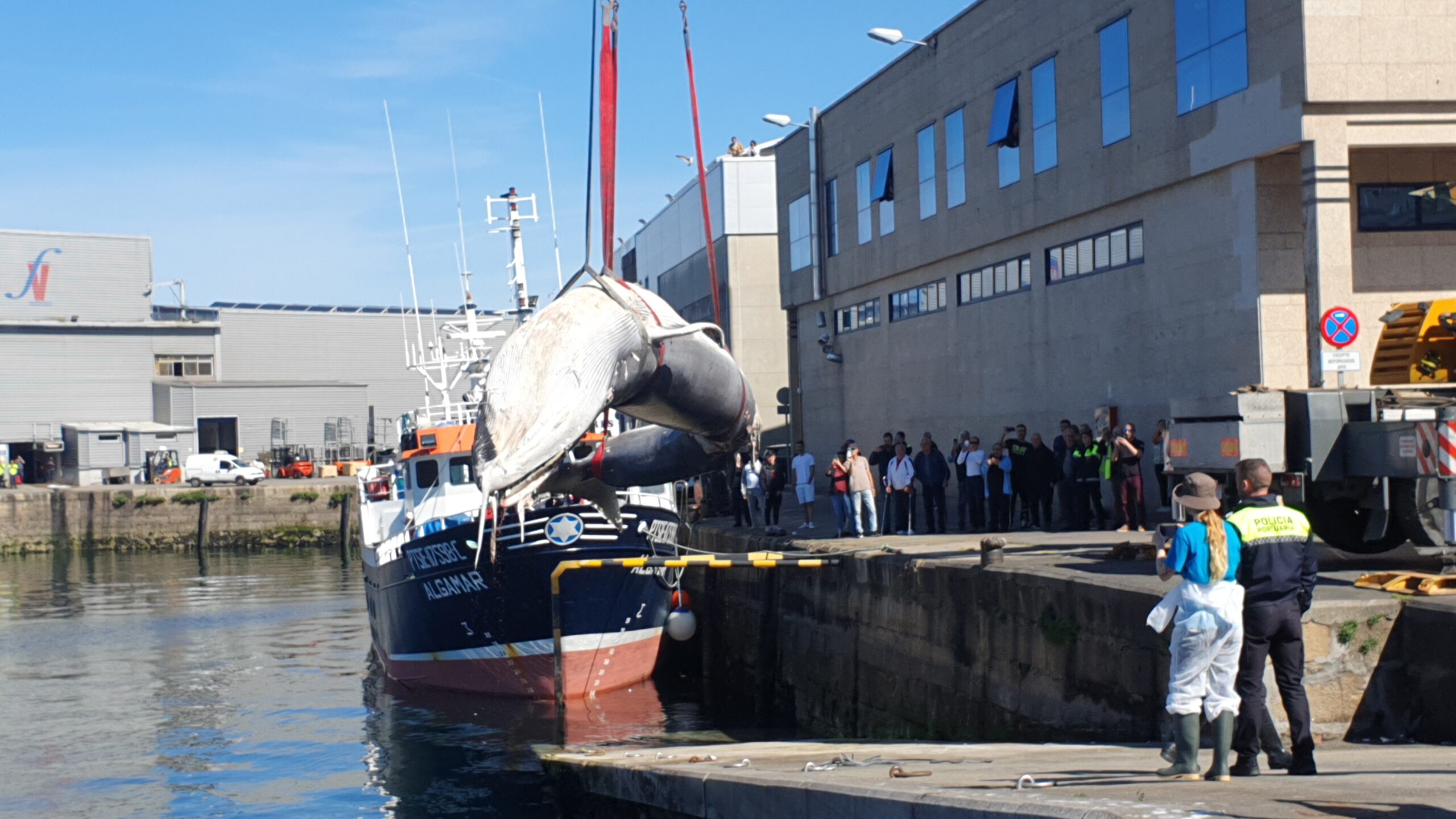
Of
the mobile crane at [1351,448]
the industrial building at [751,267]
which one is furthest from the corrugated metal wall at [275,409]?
the mobile crane at [1351,448]

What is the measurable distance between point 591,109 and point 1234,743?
4.59 metres

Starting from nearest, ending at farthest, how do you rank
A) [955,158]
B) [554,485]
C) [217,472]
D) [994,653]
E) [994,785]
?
[994,785] < [554,485] < [994,653] < [955,158] < [217,472]

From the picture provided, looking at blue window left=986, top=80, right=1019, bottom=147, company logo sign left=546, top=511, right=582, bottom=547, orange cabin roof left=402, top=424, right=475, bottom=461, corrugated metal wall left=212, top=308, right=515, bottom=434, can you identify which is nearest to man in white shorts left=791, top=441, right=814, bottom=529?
company logo sign left=546, top=511, right=582, bottom=547

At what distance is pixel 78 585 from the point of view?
117ft

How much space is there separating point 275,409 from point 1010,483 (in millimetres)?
54822

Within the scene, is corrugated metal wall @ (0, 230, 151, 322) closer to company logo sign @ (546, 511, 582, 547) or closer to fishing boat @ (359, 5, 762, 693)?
fishing boat @ (359, 5, 762, 693)

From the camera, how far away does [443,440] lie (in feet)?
63.4

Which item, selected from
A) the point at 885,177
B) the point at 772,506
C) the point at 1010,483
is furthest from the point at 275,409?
the point at 1010,483

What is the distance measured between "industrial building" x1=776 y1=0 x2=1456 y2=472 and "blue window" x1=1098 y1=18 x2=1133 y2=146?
0.11 ft

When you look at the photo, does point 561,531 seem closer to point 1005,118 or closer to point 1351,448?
point 1351,448

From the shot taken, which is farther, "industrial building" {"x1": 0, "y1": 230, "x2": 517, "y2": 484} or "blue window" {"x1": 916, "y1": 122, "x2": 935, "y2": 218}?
"industrial building" {"x1": 0, "y1": 230, "x2": 517, "y2": 484}

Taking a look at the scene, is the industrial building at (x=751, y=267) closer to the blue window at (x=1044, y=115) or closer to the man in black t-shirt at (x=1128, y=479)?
the blue window at (x=1044, y=115)

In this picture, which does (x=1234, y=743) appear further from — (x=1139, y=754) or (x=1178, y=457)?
(x=1178, y=457)

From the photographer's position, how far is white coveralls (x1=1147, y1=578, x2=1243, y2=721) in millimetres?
6668
